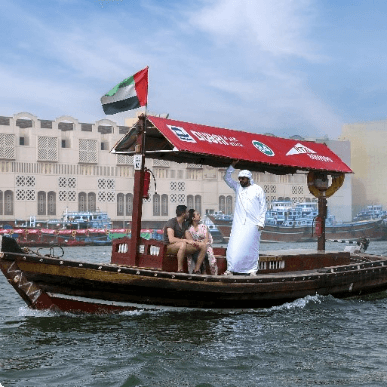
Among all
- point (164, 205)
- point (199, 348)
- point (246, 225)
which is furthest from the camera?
point (164, 205)

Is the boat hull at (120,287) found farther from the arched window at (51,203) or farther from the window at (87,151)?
the window at (87,151)

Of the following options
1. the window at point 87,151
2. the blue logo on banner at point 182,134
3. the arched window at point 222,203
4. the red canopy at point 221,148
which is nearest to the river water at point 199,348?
the red canopy at point 221,148

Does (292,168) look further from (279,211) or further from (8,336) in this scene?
(279,211)

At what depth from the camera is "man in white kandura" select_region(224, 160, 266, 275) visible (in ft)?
32.4

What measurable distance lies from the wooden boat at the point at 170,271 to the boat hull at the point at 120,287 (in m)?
0.01

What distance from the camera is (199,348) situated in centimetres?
786

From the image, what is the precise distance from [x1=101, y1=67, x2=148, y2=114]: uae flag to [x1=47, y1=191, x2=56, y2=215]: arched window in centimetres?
4778

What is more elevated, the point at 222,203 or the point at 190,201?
the point at 190,201

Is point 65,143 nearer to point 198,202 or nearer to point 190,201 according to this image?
point 190,201

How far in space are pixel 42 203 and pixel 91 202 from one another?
15.2ft

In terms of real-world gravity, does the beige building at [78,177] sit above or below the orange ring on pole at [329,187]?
above

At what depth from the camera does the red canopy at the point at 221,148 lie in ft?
31.2

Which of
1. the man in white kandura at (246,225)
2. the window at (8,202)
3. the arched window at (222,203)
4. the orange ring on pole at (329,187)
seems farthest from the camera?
the arched window at (222,203)

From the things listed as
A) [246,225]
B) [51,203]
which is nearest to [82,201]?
[51,203]
